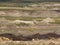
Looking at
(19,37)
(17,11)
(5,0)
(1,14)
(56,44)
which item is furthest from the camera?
(5,0)

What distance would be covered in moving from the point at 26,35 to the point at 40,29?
3995mm

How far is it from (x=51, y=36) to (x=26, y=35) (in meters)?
2.41

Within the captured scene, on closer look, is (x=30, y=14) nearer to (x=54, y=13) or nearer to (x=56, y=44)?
(x=54, y=13)

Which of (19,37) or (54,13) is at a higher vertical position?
(54,13)

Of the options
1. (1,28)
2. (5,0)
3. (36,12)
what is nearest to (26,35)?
(1,28)

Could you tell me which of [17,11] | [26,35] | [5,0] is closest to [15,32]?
[26,35]

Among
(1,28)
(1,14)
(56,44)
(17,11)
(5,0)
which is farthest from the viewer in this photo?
(5,0)

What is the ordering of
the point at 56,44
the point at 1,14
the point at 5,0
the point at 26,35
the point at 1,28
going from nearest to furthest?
1. the point at 56,44
2. the point at 26,35
3. the point at 1,28
4. the point at 1,14
5. the point at 5,0

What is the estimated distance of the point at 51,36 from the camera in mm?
21750

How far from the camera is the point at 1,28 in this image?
2594 cm

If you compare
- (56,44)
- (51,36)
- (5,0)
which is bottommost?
(56,44)

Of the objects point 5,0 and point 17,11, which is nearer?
point 17,11

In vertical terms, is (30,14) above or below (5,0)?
below

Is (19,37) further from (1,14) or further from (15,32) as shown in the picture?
(1,14)
